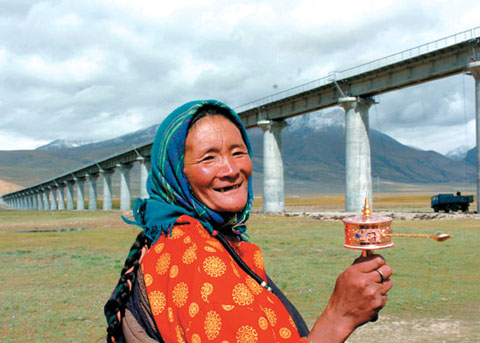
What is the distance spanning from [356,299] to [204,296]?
1.83ft

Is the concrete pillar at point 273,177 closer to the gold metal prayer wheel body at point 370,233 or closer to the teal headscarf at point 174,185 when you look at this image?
the teal headscarf at point 174,185

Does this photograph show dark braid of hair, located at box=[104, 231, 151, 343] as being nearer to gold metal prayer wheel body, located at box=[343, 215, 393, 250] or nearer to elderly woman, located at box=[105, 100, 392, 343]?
elderly woman, located at box=[105, 100, 392, 343]

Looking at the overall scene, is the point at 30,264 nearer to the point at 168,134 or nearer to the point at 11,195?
the point at 168,134

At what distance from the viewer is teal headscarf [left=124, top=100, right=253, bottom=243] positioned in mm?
2084

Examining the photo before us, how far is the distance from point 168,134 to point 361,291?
101 cm

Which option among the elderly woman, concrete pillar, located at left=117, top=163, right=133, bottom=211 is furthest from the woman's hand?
concrete pillar, located at left=117, top=163, right=133, bottom=211

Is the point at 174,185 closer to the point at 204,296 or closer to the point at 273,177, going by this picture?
the point at 204,296

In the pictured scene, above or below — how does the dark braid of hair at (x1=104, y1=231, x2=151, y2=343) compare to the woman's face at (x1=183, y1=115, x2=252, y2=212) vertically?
below

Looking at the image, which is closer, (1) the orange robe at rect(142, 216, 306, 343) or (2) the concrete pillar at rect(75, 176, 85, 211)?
(1) the orange robe at rect(142, 216, 306, 343)

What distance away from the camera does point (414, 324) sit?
8422mm

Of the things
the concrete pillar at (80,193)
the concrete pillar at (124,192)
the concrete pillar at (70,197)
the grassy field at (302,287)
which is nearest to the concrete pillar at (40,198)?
the concrete pillar at (70,197)

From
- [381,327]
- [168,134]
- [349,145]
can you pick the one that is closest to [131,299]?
[168,134]

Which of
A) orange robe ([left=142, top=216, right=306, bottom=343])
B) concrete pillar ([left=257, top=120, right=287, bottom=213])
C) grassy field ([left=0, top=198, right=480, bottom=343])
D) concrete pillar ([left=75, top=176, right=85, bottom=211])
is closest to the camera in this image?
orange robe ([left=142, top=216, right=306, bottom=343])

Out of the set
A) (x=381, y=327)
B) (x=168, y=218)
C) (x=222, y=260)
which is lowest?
(x=381, y=327)
